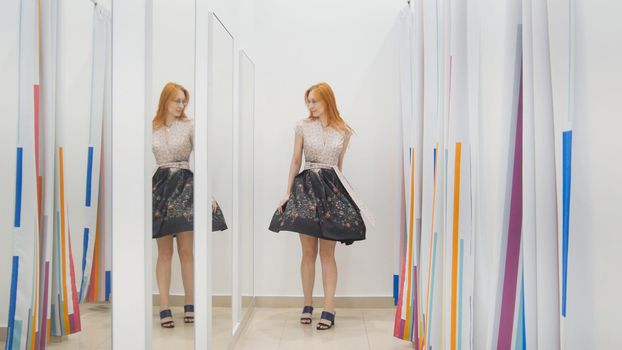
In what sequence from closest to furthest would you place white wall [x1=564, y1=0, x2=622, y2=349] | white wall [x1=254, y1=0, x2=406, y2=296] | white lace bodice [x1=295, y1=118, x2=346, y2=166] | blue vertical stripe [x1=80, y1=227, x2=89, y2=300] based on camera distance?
1. white wall [x1=564, y1=0, x2=622, y2=349]
2. blue vertical stripe [x1=80, y1=227, x2=89, y2=300]
3. white lace bodice [x1=295, y1=118, x2=346, y2=166]
4. white wall [x1=254, y1=0, x2=406, y2=296]

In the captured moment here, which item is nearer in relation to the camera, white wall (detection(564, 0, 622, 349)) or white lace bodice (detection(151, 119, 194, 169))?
white wall (detection(564, 0, 622, 349))

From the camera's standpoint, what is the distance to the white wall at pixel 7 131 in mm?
922

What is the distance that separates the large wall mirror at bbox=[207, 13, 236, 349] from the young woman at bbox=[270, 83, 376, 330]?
0.56 meters

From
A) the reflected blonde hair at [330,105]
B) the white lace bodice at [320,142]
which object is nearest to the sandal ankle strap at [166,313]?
the white lace bodice at [320,142]

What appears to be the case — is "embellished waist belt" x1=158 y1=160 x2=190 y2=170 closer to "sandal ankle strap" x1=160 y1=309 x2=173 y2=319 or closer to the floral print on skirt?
the floral print on skirt

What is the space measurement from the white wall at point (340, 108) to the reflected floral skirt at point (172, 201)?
1893 millimetres

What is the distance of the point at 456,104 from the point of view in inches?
67.4

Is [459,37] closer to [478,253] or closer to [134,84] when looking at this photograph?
[478,253]

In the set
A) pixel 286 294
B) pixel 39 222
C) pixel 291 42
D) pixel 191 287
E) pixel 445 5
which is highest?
pixel 291 42

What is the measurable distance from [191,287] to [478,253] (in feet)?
3.82

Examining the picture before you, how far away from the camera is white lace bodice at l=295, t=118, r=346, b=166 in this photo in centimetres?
357

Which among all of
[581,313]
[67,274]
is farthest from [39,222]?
[581,313]

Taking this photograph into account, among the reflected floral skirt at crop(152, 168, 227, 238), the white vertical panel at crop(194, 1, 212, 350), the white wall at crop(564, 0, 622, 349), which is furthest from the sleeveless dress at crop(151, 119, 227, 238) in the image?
the white wall at crop(564, 0, 622, 349)

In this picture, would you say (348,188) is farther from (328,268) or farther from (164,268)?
(164,268)
